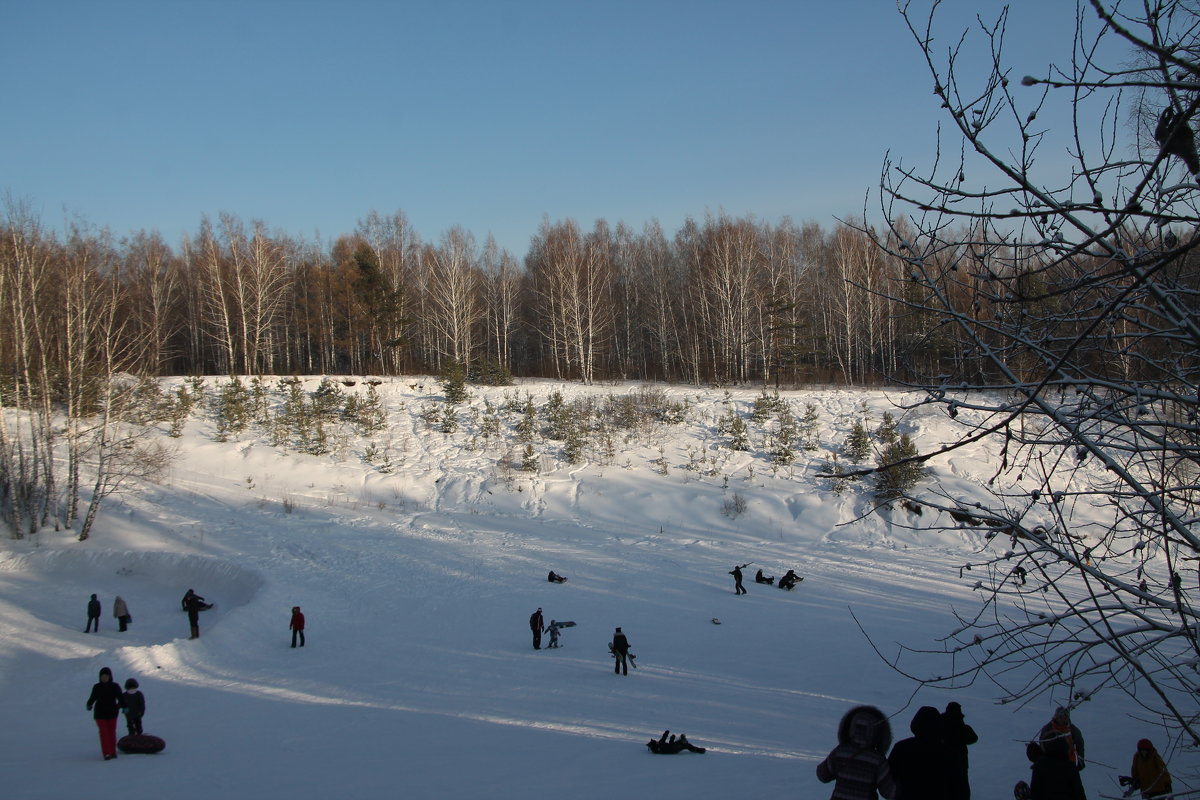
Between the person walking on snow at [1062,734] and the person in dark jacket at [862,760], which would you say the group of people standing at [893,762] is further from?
the person walking on snow at [1062,734]

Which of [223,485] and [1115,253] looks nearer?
[1115,253]

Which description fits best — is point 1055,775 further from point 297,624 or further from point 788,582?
point 297,624

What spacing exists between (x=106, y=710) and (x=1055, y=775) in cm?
981

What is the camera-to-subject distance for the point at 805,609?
1480 centimetres

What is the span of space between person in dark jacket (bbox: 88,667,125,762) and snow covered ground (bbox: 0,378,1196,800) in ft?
0.95

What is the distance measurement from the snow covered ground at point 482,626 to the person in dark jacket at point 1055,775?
88 cm

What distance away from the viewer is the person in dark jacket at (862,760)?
143 inches

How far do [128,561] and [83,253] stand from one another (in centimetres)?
926

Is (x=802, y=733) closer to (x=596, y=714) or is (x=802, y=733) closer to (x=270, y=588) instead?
(x=596, y=714)

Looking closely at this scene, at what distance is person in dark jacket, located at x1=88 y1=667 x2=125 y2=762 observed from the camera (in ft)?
27.0

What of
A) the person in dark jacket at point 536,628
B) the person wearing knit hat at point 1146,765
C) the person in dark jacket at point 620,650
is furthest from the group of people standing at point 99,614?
the person wearing knit hat at point 1146,765

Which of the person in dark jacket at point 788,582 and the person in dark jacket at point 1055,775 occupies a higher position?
the person in dark jacket at point 1055,775

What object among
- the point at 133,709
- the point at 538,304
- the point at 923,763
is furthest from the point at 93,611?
the point at 538,304

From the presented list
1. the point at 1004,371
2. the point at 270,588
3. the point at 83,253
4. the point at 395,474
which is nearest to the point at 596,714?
the point at 1004,371
